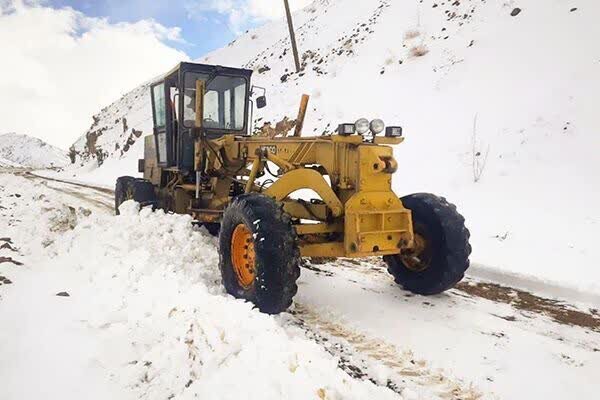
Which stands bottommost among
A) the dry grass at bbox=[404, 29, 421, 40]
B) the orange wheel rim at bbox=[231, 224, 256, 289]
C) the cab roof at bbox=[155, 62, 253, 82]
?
the orange wheel rim at bbox=[231, 224, 256, 289]

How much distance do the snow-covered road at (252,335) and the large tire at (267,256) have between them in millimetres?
200

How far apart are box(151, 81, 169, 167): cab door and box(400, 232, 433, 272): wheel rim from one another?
174 inches

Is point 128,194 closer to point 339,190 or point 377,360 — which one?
point 339,190

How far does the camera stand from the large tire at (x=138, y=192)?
827 centimetres

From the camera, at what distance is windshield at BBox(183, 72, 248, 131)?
7.23 meters

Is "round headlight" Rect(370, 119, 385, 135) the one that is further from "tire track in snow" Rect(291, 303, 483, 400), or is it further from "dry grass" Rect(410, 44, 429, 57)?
"dry grass" Rect(410, 44, 429, 57)

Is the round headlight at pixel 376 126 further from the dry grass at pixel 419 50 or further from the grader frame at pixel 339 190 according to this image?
the dry grass at pixel 419 50

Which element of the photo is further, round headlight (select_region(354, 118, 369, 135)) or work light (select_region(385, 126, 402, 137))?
work light (select_region(385, 126, 402, 137))

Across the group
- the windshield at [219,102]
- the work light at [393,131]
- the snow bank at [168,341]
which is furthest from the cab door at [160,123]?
the work light at [393,131]

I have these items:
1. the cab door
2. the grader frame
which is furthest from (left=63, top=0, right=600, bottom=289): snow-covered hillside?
the cab door

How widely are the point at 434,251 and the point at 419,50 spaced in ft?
40.8

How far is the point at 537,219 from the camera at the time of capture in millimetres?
7516

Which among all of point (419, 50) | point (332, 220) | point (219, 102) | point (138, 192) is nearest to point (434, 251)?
point (332, 220)

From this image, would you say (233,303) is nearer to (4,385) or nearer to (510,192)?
(4,385)
